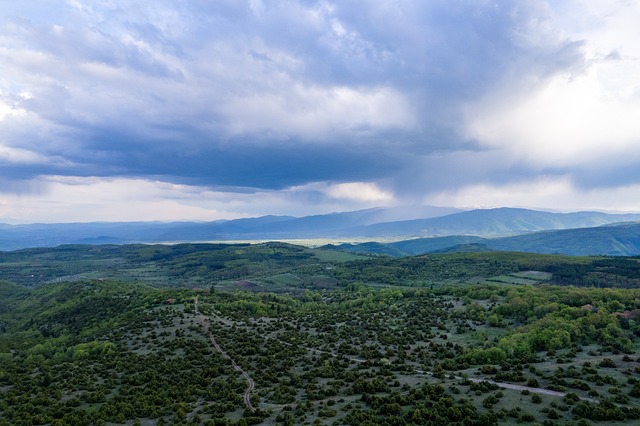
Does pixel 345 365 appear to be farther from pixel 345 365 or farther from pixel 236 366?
pixel 236 366

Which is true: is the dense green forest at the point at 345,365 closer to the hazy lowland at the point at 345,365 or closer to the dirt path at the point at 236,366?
the hazy lowland at the point at 345,365

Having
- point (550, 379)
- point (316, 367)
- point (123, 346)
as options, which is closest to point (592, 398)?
point (550, 379)

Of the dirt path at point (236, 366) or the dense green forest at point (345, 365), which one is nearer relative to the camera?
the dense green forest at point (345, 365)

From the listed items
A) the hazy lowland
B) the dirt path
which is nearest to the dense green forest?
the hazy lowland

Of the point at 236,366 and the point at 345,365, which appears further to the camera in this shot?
the point at 236,366

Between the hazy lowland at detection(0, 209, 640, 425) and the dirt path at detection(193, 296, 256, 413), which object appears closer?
the hazy lowland at detection(0, 209, 640, 425)

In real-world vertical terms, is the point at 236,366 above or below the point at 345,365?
below

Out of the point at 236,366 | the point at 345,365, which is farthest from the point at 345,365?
the point at 236,366

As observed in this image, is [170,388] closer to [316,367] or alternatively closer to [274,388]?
[274,388]

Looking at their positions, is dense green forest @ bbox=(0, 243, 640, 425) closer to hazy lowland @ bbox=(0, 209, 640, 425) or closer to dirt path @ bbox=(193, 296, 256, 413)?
hazy lowland @ bbox=(0, 209, 640, 425)

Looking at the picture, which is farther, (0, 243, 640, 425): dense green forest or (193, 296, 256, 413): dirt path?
(193, 296, 256, 413): dirt path

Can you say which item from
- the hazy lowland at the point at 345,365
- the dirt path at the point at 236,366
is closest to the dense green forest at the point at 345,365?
the hazy lowland at the point at 345,365
